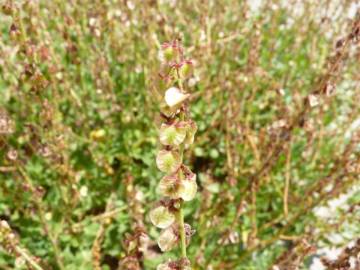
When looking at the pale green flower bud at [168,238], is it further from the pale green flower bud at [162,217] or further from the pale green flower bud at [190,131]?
the pale green flower bud at [190,131]

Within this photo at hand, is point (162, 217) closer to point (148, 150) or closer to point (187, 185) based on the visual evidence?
point (187, 185)

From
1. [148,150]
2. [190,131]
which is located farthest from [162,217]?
[148,150]

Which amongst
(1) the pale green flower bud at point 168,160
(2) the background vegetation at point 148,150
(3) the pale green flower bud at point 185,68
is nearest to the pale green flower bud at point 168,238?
(1) the pale green flower bud at point 168,160

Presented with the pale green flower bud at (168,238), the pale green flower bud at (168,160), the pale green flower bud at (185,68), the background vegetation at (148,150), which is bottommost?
the pale green flower bud at (168,238)

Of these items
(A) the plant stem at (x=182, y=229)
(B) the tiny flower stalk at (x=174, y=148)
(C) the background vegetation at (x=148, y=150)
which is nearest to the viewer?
(B) the tiny flower stalk at (x=174, y=148)

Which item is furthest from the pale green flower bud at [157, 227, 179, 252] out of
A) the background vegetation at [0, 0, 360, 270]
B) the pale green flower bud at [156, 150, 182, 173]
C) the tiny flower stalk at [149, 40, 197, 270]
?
the background vegetation at [0, 0, 360, 270]

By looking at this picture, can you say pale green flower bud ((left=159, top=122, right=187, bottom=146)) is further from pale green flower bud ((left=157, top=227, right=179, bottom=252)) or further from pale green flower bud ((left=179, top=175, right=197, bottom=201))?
pale green flower bud ((left=157, top=227, right=179, bottom=252))

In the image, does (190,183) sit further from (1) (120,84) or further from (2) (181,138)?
(1) (120,84)
